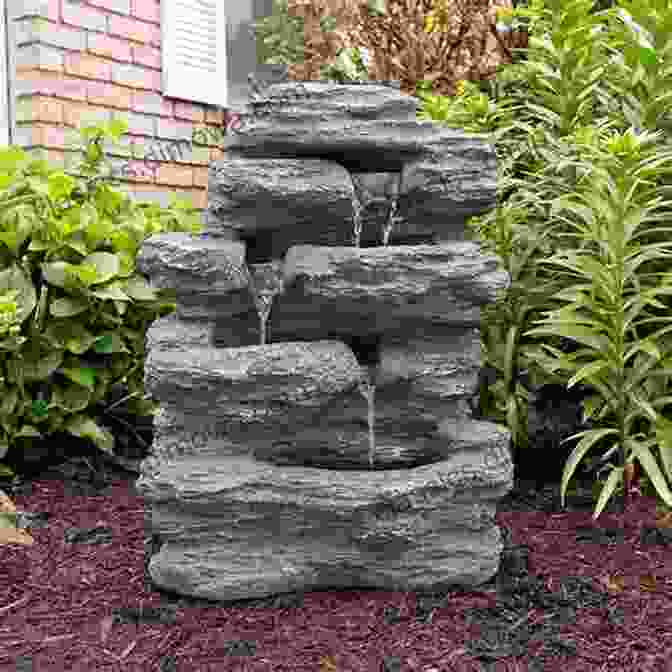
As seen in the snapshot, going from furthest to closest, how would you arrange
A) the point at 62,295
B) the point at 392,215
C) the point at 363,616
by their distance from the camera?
the point at 62,295
the point at 392,215
the point at 363,616

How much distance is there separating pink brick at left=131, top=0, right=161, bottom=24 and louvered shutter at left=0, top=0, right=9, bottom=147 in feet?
2.98

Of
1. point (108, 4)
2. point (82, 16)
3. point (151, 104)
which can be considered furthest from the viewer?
point (151, 104)

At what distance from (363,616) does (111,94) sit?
415 centimetres

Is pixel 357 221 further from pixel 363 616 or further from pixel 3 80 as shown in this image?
pixel 3 80

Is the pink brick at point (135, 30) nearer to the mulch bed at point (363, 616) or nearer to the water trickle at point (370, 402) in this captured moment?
the mulch bed at point (363, 616)

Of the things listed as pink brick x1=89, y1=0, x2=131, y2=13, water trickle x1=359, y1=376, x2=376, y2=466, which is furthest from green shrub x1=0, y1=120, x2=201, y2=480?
pink brick x1=89, y1=0, x2=131, y2=13

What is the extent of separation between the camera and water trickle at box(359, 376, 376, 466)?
2.57 metres

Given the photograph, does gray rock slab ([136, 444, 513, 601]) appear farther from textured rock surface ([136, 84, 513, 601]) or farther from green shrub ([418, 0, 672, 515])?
green shrub ([418, 0, 672, 515])

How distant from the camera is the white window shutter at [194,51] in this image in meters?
5.78

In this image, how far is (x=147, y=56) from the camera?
5.64 metres

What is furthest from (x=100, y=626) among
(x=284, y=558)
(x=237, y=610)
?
(x=284, y=558)

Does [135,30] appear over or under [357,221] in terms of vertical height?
over

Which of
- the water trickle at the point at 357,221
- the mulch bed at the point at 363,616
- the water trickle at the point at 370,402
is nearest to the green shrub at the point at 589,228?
the mulch bed at the point at 363,616

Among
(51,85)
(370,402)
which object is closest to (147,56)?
(51,85)
